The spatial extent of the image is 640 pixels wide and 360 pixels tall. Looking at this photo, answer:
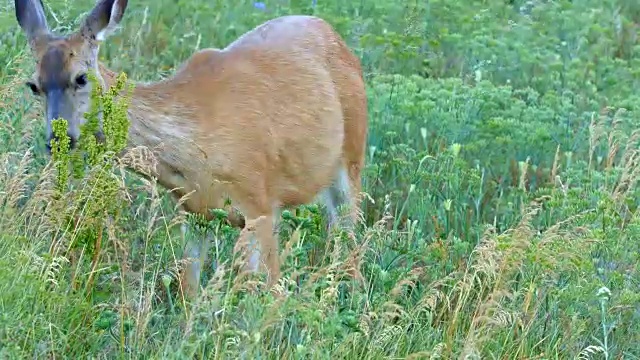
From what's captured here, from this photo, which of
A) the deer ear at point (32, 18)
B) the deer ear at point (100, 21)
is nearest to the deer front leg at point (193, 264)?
the deer ear at point (100, 21)

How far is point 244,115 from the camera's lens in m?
6.37

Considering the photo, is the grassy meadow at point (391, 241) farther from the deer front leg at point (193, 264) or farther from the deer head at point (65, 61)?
the deer head at point (65, 61)

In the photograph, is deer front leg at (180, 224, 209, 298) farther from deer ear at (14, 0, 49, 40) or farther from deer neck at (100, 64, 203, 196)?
deer ear at (14, 0, 49, 40)

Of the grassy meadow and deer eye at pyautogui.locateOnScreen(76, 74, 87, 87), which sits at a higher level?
deer eye at pyautogui.locateOnScreen(76, 74, 87, 87)

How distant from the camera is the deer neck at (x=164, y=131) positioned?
5.87 m

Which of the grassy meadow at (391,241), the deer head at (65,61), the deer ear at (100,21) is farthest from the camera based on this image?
the deer ear at (100,21)

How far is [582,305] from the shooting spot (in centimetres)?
568

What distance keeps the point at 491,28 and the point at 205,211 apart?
488cm

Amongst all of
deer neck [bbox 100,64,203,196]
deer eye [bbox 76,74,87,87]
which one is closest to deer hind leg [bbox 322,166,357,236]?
deer neck [bbox 100,64,203,196]

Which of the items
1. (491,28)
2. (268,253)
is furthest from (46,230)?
(491,28)

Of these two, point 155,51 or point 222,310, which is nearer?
point 222,310

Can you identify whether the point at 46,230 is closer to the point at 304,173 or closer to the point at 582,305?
the point at 304,173

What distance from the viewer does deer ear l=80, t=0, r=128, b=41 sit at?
5.86m

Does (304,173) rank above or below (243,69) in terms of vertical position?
below
